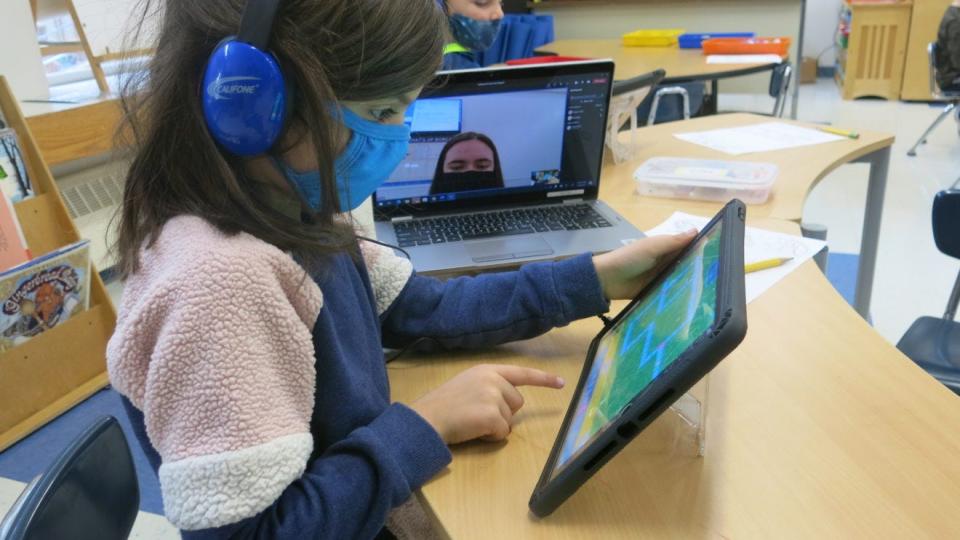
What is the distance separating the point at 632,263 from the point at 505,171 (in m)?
0.45

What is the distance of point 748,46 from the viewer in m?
3.13

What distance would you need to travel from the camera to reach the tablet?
514mm

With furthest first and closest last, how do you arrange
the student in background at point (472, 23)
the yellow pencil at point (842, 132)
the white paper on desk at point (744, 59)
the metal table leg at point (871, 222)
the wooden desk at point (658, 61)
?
the white paper on desk at point (744, 59) → the wooden desk at point (658, 61) → the student in background at point (472, 23) → the metal table leg at point (871, 222) → the yellow pencil at point (842, 132)

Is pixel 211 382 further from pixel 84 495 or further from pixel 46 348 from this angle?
pixel 46 348

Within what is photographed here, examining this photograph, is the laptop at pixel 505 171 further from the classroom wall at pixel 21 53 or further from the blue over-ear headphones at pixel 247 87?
the classroom wall at pixel 21 53

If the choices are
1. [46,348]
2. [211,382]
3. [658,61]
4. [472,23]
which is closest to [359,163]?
[211,382]

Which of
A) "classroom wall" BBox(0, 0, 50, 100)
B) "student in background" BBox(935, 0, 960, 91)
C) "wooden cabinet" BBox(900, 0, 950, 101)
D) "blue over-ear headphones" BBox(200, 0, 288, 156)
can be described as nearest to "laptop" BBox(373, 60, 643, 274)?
"blue over-ear headphones" BBox(200, 0, 288, 156)

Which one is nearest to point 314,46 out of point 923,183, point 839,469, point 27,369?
point 839,469

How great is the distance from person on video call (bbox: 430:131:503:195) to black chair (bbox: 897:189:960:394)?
2.83 feet

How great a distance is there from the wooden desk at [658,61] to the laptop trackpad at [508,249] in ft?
4.37

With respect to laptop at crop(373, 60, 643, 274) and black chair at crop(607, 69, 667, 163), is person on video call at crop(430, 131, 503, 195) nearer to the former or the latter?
laptop at crop(373, 60, 643, 274)

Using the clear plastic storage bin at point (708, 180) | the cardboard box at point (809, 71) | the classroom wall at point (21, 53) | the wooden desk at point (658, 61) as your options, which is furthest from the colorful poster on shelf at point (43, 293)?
the cardboard box at point (809, 71)

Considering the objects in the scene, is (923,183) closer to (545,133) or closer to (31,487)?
(545,133)

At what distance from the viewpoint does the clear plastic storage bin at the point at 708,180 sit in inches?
54.2
